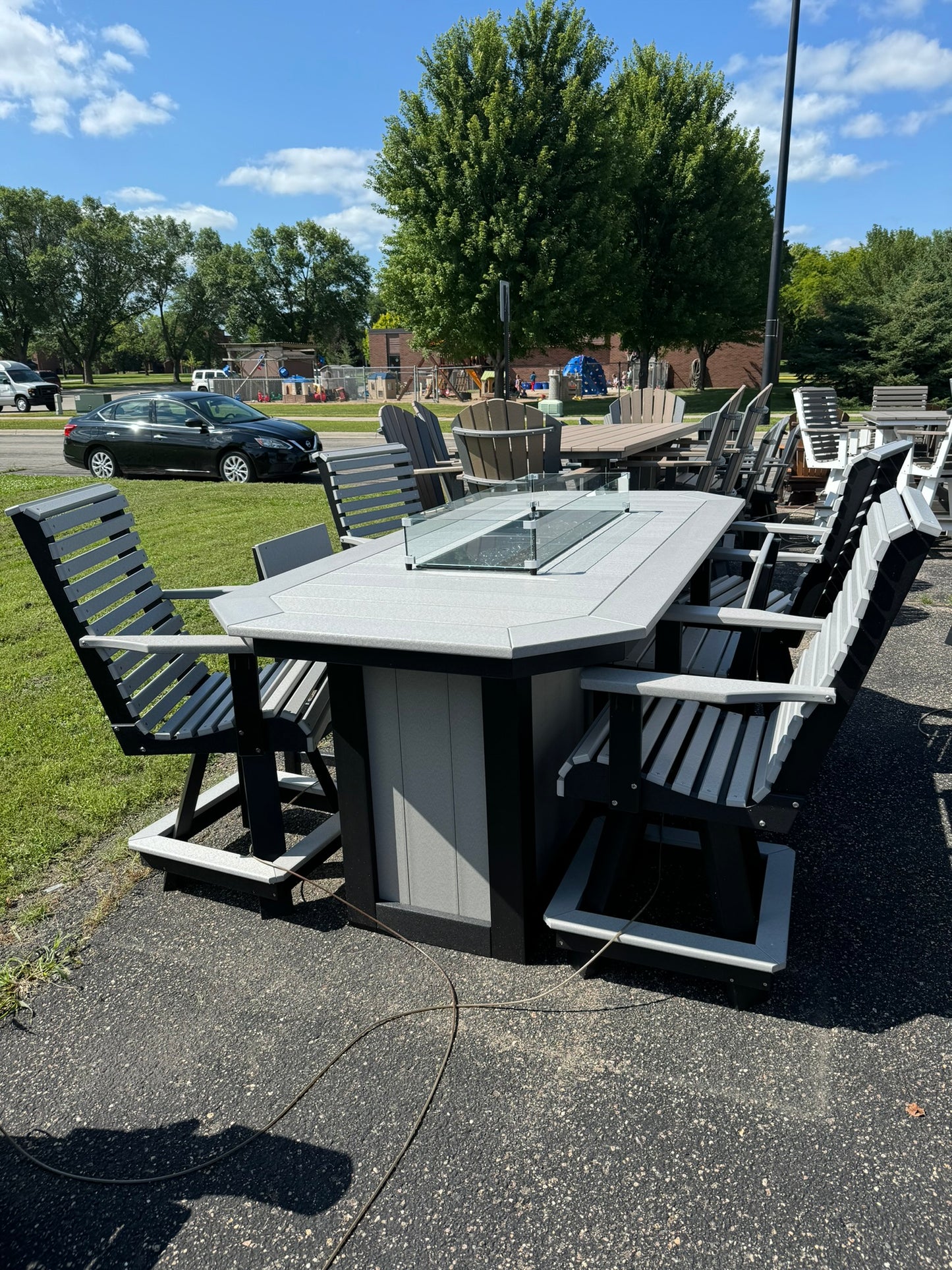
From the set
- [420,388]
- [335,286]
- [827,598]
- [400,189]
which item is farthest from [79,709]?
[335,286]

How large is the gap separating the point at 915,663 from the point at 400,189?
22532 millimetres

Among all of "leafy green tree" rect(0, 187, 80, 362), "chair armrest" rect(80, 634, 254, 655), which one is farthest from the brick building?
"chair armrest" rect(80, 634, 254, 655)

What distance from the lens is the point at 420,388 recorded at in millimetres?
39406

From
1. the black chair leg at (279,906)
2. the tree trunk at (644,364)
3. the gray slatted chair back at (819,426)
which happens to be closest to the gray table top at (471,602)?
the black chair leg at (279,906)

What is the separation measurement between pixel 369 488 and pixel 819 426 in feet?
24.4

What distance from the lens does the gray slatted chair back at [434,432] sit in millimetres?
7789

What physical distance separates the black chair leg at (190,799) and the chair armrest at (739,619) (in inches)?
68.9

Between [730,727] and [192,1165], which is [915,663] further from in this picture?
[192,1165]

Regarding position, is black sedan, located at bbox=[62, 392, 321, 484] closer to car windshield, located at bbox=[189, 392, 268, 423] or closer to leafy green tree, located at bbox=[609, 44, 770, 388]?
car windshield, located at bbox=[189, 392, 268, 423]

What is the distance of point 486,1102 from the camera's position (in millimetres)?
2246

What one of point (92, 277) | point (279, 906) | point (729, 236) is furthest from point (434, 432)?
point (92, 277)

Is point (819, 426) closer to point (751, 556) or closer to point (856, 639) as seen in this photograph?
point (751, 556)

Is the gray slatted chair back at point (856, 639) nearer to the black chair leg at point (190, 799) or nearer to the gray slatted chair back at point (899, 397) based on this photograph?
the black chair leg at point (190, 799)

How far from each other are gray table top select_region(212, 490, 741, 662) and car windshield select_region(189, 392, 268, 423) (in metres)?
11.3
